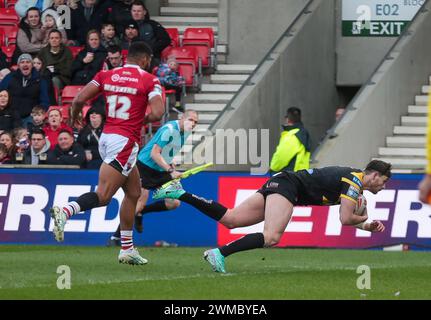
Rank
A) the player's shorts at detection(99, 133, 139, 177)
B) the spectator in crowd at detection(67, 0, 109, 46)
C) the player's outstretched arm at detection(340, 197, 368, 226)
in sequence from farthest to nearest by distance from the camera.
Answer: the spectator in crowd at detection(67, 0, 109, 46) < the player's shorts at detection(99, 133, 139, 177) < the player's outstretched arm at detection(340, 197, 368, 226)

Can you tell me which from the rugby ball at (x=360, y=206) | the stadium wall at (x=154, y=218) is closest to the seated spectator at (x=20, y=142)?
the stadium wall at (x=154, y=218)

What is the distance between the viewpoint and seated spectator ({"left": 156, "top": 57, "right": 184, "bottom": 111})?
23297mm

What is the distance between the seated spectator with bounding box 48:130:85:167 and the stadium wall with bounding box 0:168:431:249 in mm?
647

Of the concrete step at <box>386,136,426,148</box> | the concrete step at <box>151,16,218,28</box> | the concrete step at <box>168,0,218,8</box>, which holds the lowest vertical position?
the concrete step at <box>386,136,426,148</box>

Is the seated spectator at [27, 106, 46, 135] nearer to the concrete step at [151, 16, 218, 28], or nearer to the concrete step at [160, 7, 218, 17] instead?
the concrete step at [151, 16, 218, 28]

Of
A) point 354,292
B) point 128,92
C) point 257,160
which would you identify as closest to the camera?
point 354,292

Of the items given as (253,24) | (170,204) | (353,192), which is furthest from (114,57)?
(353,192)

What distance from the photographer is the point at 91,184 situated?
1975cm

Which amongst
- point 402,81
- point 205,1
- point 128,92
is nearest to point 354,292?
point 128,92

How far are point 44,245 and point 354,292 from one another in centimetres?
817

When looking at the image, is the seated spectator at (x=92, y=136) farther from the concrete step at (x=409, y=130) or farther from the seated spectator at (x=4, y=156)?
the concrete step at (x=409, y=130)

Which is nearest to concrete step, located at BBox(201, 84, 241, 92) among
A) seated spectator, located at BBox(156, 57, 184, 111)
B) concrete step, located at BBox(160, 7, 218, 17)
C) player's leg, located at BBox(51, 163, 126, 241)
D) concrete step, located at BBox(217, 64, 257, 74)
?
concrete step, located at BBox(217, 64, 257, 74)

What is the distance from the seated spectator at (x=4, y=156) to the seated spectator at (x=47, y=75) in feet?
7.49

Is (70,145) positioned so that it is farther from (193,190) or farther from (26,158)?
(193,190)
